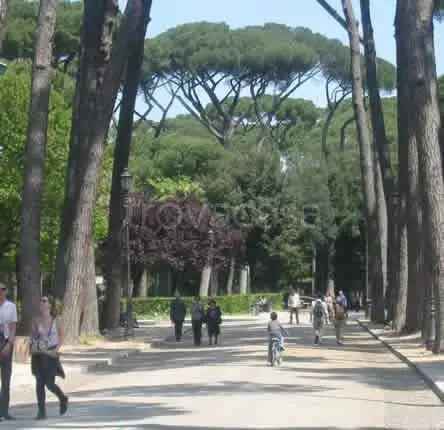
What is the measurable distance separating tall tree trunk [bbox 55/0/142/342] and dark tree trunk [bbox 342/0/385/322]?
15749 millimetres

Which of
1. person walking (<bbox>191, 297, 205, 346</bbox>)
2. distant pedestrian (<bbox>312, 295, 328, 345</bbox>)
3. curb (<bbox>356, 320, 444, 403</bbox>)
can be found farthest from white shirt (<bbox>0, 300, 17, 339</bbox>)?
person walking (<bbox>191, 297, 205, 346</bbox>)

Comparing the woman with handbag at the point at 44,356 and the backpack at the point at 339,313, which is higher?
the backpack at the point at 339,313

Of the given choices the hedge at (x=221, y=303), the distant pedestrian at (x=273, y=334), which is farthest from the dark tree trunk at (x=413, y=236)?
the hedge at (x=221, y=303)

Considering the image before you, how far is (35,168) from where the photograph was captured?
92.9 ft

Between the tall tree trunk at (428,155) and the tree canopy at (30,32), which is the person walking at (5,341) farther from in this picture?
the tree canopy at (30,32)

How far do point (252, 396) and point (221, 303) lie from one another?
4975 centimetres

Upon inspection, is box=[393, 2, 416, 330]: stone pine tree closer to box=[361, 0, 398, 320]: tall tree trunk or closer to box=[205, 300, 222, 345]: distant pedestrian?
box=[361, 0, 398, 320]: tall tree trunk

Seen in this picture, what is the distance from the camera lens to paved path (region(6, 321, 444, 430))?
13.9 meters

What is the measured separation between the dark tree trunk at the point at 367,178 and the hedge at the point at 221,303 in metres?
11.1

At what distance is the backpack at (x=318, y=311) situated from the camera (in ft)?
111

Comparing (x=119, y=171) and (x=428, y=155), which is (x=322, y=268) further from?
(x=428, y=155)

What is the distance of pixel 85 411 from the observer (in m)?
15.5

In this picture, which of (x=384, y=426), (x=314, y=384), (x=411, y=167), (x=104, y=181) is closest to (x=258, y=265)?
(x=104, y=181)

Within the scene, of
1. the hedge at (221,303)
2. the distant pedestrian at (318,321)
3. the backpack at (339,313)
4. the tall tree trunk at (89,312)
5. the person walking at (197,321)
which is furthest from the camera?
the hedge at (221,303)
